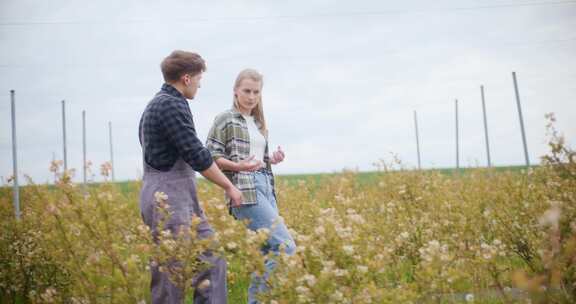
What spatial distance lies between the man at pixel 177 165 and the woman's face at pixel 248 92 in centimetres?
40

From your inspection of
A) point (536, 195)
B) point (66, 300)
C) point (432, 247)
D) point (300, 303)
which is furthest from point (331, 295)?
point (536, 195)

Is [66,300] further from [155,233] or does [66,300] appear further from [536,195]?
[536,195]

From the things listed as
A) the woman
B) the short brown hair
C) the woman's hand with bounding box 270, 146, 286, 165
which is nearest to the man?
the short brown hair

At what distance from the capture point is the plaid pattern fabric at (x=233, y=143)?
3.22 metres

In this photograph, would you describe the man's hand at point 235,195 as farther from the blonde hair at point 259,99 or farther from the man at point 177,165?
the blonde hair at point 259,99

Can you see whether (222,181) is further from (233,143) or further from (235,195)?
(233,143)

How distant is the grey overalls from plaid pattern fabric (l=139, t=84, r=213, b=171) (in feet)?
0.25

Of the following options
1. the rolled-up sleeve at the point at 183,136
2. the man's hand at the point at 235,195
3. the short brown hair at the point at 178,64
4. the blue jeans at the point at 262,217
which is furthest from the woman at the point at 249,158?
the short brown hair at the point at 178,64

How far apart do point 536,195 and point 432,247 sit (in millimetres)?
2801

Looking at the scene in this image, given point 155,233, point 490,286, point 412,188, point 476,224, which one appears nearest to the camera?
point 155,233

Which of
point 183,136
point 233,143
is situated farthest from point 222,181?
point 233,143

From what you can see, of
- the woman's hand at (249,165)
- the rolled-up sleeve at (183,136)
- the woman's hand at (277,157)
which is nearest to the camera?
the rolled-up sleeve at (183,136)

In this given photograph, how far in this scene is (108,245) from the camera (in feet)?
9.63

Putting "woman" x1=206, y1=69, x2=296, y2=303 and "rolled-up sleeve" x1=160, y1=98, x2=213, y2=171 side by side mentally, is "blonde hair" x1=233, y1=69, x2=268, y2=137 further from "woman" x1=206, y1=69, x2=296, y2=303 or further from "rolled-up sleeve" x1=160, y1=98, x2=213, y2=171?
"rolled-up sleeve" x1=160, y1=98, x2=213, y2=171
